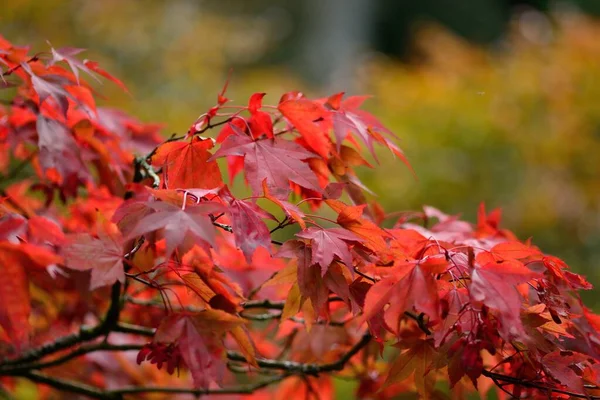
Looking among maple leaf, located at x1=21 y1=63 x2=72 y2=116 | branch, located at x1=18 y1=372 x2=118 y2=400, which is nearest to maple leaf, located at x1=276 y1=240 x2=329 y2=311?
maple leaf, located at x1=21 y1=63 x2=72 y2=116

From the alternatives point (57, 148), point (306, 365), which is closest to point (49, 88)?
point (57, 148)

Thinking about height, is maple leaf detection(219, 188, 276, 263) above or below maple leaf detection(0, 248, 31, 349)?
above

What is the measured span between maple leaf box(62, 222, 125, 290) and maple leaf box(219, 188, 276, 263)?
0.49 ft

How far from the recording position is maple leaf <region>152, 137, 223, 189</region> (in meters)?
0.99

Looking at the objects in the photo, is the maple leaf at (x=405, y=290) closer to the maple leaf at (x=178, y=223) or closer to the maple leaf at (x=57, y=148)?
the maple leaf at (x=178, y=223)

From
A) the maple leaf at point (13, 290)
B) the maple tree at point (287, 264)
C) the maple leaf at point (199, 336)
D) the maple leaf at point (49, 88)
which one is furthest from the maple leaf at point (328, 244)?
the maple leaf at point (49, 88)

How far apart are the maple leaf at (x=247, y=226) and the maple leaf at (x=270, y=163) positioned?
5 centimetres

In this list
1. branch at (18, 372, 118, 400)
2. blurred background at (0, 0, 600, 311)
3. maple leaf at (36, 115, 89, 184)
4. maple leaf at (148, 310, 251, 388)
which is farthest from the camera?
blurred background at (0, 0, 600, 311)

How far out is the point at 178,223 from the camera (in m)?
0.80

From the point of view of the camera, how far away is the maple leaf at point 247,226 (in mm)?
867

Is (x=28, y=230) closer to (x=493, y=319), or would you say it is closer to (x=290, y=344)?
(x=290, y=344)

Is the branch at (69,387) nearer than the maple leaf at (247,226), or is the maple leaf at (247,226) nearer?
the maple leaf at (247,226)

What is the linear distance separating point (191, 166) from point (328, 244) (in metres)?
0.25

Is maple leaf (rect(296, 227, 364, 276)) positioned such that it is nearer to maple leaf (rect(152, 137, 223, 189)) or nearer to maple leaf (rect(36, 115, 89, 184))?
maple leaf (rect(152, 137, 223, 189))
